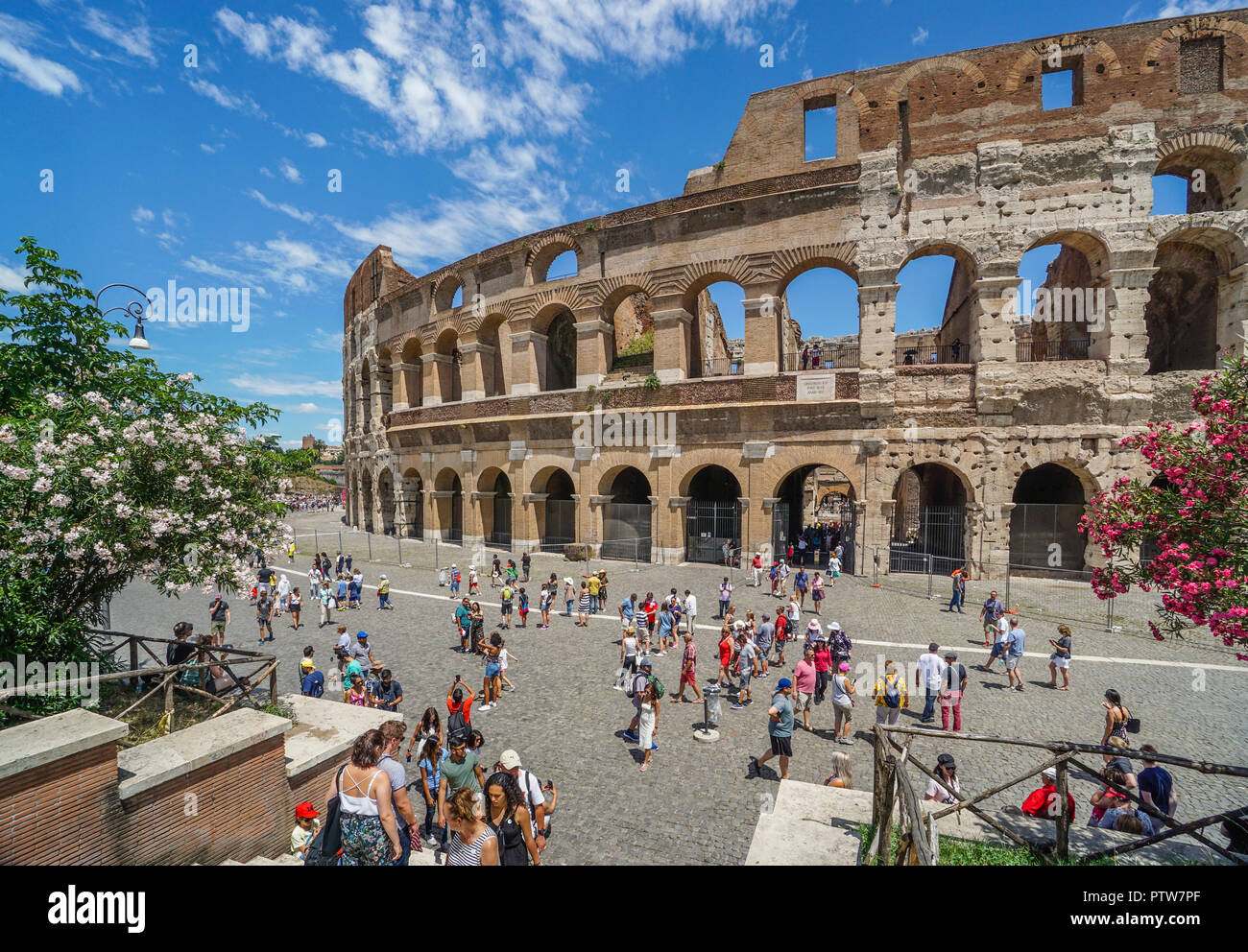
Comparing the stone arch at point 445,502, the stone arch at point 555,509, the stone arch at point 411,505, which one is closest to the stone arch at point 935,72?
the stone arch at point 555,509

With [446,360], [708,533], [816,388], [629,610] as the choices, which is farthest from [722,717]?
[446,360]

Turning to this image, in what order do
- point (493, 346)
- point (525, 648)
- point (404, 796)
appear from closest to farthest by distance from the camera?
point (404, 796), point (525, 648), point (493, 346)

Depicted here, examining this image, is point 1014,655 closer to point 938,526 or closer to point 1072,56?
point 938,526

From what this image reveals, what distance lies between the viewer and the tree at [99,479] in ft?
18.6

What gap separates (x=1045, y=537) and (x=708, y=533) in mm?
11765

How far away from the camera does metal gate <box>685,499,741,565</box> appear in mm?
21469

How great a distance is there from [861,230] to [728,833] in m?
19.6

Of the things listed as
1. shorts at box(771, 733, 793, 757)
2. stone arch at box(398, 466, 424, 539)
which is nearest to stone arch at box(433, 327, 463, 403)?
stone arch at box(398, 466, 424, 539)

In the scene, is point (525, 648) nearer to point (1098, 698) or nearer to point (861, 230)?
point (1098, 698)
